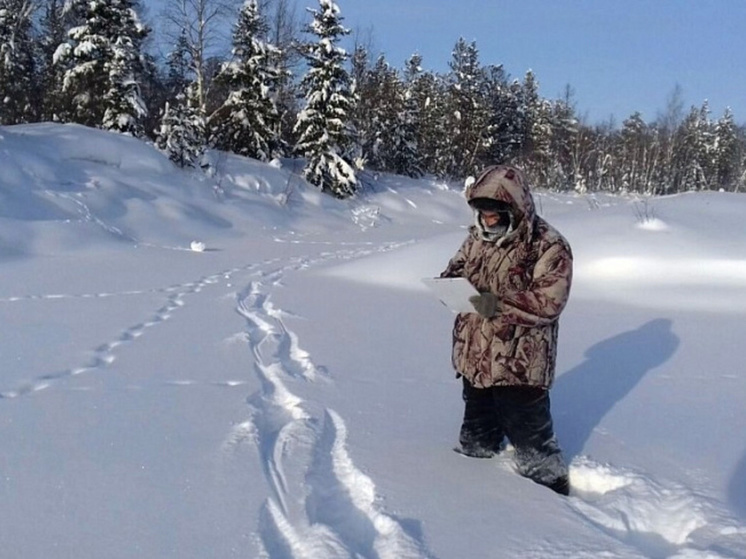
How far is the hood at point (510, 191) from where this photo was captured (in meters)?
2.76

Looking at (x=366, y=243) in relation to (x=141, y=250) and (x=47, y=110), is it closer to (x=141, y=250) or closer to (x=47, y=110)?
(x=141, y=250)

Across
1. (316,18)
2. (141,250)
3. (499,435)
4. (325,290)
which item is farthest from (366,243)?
(499,435)

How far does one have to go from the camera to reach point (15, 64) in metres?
26.9

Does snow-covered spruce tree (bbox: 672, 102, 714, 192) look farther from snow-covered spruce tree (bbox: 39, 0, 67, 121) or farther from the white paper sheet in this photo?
the white paper sheet

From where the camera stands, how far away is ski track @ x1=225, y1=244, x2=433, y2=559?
2287 mm

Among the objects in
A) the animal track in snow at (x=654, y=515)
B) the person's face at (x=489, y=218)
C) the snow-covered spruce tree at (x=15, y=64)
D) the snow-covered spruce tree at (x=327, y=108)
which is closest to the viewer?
the animal track in snow at (x=654, y=515)

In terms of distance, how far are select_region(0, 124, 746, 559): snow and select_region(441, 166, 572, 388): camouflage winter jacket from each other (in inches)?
18.8

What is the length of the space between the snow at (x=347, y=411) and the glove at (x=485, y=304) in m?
0.71

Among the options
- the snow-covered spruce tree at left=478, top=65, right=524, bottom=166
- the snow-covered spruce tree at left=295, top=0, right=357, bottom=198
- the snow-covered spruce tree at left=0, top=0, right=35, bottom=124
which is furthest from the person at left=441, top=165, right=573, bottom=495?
the snow-covered spruce tree at left=478, top=65, right=524, bottom=166

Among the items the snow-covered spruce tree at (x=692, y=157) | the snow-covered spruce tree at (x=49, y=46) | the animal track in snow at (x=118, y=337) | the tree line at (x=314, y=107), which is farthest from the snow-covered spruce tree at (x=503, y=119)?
the animal track in snow at (x=118, y=337)

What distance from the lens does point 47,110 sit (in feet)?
93.8

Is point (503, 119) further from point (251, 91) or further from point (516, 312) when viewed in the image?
point (516, 312)

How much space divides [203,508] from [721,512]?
1894 mm

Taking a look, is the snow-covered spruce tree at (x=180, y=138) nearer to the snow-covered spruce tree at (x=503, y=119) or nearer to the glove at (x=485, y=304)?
the glove at (x=485, y=304)
